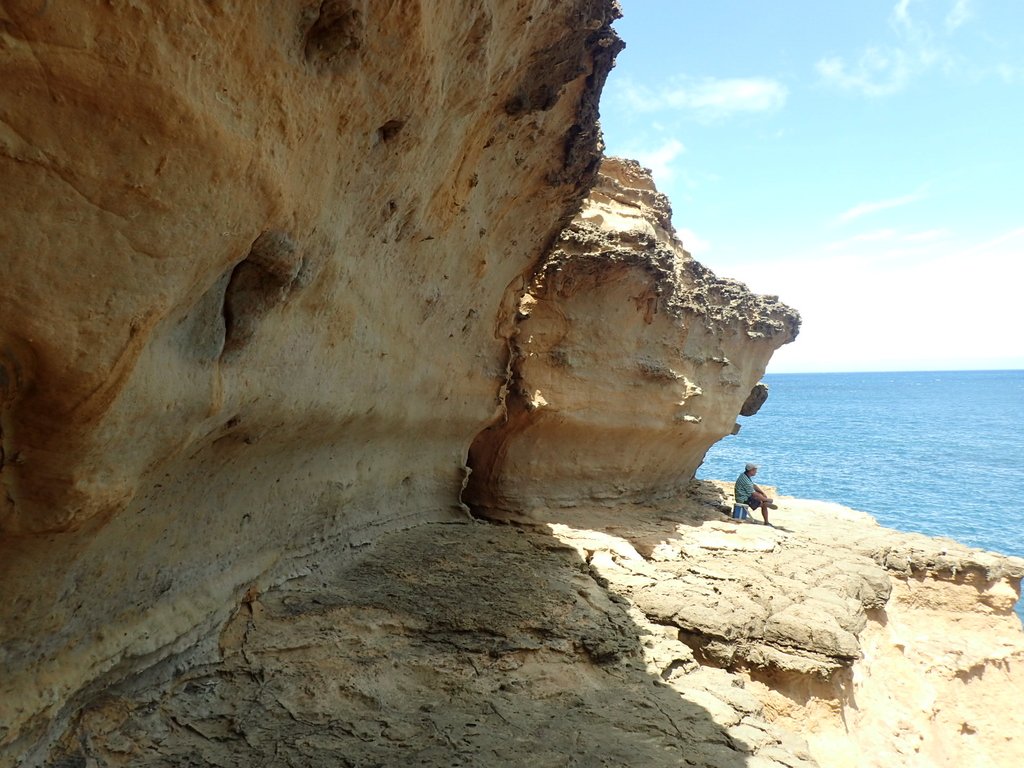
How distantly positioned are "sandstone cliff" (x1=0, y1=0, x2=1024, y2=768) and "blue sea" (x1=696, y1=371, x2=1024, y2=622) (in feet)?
36.5

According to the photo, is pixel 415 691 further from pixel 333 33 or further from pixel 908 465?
pixel 908 465

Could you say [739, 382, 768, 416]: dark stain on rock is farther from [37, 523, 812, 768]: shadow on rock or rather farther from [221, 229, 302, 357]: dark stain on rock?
[221, 229, 302, 357]: dark stain on rock

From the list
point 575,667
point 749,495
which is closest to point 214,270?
point 575,667

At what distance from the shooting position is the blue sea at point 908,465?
18734 millimetres

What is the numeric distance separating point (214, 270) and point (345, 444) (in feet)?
5.86

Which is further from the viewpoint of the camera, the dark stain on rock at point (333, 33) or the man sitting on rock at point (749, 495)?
the man sitting on rock at point (749, 495)

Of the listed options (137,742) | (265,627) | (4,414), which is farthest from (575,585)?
(4,414)

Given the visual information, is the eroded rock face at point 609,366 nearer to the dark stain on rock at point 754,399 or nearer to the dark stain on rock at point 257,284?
the dark stain on rock at point 754,399

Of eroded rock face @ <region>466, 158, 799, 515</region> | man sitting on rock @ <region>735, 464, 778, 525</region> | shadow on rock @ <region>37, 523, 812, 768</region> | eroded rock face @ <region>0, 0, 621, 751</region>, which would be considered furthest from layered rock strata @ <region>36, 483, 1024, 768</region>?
man sitting on rock @ <region>735, 464, 778, 525</region>

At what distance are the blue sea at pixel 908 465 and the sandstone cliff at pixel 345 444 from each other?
11.1 m

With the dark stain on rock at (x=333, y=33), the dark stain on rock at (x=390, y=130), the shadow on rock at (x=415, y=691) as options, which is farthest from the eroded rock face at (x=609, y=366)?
the dark stain on rock at (x=333, y=33)

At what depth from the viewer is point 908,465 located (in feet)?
92.8

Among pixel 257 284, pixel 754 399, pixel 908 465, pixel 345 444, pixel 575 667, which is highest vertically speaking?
pixel 257 284

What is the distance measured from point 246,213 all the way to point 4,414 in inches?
31.4
